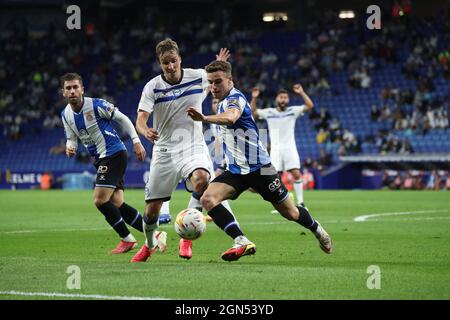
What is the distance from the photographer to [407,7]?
150 feet

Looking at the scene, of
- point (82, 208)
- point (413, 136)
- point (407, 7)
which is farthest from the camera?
point (407, 7)

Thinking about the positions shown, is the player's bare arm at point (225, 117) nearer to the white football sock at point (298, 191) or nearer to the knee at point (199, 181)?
the knee at point (199, 181)

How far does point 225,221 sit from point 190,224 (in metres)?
0.41

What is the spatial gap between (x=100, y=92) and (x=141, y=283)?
4218 cm

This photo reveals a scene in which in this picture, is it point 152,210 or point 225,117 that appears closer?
point 225,117

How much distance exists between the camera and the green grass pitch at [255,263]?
792 cm

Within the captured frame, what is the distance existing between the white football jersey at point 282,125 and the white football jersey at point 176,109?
31.4 feet

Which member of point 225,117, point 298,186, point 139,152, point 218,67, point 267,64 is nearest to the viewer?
point 225,117

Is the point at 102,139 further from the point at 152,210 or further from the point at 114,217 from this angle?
the point at 152,210

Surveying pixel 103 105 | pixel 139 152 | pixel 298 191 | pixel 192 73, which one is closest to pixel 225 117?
pixel 192 73

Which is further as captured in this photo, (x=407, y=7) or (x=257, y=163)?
(x=407, y=7)

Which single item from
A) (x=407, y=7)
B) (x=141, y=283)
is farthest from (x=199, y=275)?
(x=407, y=7)

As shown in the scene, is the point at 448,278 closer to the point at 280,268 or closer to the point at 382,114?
the point at 280,268

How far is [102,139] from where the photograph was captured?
12164 millimetres
